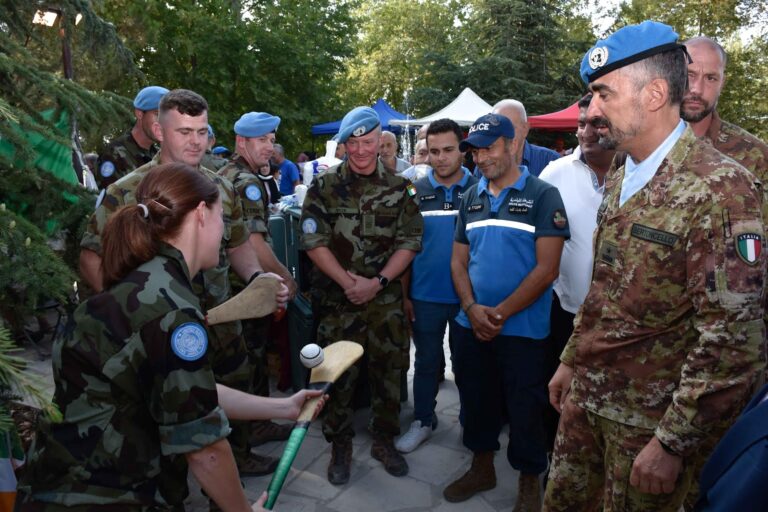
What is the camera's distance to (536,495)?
125 inches

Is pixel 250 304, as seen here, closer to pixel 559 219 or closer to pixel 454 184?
pixel 559 219

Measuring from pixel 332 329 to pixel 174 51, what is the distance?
15.0 meters

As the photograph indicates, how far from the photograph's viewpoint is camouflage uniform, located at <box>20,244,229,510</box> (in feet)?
5.16

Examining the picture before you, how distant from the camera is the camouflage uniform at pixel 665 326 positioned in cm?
163

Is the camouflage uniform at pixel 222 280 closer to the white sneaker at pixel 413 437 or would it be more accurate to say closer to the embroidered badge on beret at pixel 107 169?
the white sneaker at pixel 413 437

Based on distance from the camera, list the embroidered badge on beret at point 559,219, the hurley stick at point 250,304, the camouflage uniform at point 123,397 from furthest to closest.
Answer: the embroidered badge on beret at point 559,219, the hurley stick at point 250,304, the camouflage uniform at point 123,397

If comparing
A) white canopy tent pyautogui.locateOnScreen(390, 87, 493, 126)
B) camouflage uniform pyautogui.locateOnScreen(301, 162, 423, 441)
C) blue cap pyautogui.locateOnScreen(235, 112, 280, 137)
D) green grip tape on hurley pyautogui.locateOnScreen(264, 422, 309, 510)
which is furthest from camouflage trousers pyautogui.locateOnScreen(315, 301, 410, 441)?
white canopy tent pyautogui.locateOnScreen(390, 87, 493, 126)

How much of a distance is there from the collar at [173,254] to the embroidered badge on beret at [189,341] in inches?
8.4

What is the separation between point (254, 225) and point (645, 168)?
2.64 metres

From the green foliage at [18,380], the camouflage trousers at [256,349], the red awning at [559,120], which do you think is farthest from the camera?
the red awning at [559,120]

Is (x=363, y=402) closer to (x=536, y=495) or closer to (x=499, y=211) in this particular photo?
(x=536, y=495)

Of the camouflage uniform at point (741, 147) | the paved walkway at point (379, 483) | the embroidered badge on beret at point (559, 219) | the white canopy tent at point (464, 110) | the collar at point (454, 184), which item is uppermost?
the white canopy tent at point (464, 110)

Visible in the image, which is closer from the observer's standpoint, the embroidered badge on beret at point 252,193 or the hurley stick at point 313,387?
the hurley stick at point 313,387

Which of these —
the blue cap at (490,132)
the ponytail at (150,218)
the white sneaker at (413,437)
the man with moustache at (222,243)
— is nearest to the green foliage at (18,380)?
the ponytail at (150,218)
